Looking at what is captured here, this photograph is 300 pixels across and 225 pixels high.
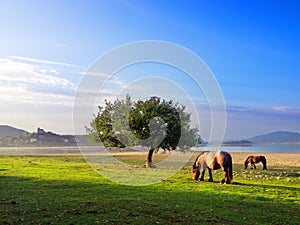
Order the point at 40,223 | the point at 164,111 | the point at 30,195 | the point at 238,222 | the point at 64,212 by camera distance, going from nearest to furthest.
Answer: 1. the point at 40,223
2. the point at 238,222
3. the point at 64,212
4. the point at 30,195
5. the point at 164,111

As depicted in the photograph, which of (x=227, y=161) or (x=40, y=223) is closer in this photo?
(x=40, y=223)

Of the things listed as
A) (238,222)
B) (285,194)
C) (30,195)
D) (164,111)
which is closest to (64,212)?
(30,195)

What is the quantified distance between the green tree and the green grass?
14.1 meters

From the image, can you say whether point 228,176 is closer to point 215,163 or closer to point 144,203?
point 215,163

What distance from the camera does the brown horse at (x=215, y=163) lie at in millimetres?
25844

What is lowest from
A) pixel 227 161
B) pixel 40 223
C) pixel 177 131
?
pixel 40 223

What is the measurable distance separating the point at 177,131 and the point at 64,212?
26.4m

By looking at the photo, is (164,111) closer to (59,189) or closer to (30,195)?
(59,189)

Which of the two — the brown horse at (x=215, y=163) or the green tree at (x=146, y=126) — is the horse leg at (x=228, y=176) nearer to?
the brown horse at (x=215, y=163)

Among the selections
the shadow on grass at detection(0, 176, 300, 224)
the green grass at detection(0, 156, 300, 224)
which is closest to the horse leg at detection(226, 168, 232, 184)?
the green grass at detection(0, 156, 300, 224)

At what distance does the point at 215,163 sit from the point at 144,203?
1129 cm

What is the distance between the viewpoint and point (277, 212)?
15.9m

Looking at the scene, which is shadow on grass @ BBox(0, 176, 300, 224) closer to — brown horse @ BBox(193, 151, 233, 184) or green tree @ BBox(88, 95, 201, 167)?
brown horse @ BBox(193, 151, 233, 184)

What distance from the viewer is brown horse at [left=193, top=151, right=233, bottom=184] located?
2584cm
